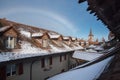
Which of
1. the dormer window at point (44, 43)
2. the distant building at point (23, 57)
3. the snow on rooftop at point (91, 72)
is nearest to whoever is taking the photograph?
the snow on rooftop at point (91, 72)

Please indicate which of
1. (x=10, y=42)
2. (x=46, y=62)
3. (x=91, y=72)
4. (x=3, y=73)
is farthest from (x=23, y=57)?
(x=91, y=72)

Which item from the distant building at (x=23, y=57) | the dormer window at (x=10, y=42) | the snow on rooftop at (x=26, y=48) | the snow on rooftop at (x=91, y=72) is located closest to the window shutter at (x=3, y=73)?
the distant building at (x=23, y=57)

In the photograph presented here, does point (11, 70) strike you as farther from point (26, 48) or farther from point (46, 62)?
point (46, 62)

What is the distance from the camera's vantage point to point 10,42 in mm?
16172

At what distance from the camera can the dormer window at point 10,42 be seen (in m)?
15.7

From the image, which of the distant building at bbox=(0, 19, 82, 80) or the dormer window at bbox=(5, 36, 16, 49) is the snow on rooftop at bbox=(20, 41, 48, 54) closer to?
the distant building at bbox=(0, 19, 82, 80)

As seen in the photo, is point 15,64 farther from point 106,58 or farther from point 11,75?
point 106,58

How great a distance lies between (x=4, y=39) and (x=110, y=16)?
562 inches

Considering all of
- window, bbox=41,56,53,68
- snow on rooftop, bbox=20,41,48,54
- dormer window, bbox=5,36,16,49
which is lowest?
window, bbox=41,56,53,68

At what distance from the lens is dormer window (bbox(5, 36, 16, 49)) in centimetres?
1569

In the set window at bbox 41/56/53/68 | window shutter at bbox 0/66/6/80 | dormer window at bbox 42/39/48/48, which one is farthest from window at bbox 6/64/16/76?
dormer window at bbox 42/39/48/48

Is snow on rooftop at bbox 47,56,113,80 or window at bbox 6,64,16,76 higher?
snow on rooftop at bbox 47,56,113,80

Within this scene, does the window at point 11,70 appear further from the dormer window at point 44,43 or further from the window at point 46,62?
the dormer window at point 44,43

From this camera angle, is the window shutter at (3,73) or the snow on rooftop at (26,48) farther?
the snow on rooftop at (26,48)
